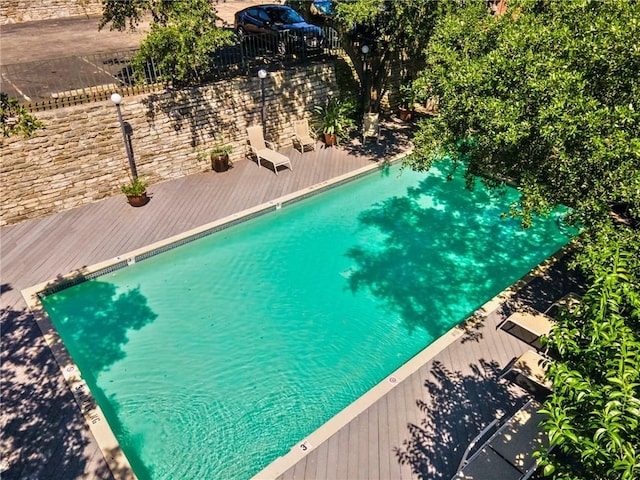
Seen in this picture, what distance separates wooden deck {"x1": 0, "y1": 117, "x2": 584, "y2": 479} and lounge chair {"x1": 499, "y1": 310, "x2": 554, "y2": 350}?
27 centimetres

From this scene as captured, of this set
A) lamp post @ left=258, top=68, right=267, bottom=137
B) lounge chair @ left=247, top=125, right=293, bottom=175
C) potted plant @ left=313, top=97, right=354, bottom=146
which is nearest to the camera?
lamp post @ left=258, top=68, right=267, bottom=137

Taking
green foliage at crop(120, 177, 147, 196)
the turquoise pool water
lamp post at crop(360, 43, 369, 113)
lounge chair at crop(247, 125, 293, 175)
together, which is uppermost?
lamp post at crop(360, 43, 369, 113)

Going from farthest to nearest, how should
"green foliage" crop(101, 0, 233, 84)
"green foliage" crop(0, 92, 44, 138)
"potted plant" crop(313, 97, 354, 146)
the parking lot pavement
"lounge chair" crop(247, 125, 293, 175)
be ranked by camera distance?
the parking lot pavement
"potted plant" crop(313, 97, 354, 146)
"lounge chair" crop(247, 125, 293, 175)
"green foliage" crop(101, 0, 233, 84)
"green foliage" crop(0, 92, 44, 138)

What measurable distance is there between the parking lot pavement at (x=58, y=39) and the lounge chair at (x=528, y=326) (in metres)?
18.0

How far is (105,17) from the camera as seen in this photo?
1502 cm

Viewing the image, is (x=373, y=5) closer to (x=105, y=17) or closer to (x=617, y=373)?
(x=105, y=17)

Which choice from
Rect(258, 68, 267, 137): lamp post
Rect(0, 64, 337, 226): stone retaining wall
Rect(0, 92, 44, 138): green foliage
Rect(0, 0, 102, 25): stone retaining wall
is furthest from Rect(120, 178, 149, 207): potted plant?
Rect(0, 0, 102, 25): stone retaining wall

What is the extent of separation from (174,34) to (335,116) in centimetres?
709

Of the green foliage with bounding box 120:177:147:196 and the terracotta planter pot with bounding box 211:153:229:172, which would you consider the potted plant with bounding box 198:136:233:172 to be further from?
the green foliage with bounding box 120:177:147:196

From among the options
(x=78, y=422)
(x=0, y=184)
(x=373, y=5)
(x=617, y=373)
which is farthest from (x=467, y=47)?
(x=0, y=184)

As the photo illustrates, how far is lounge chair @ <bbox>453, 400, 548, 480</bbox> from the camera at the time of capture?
6.98 metres

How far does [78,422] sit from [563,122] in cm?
1002

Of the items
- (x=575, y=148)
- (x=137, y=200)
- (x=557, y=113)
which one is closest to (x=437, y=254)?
(x=575, y=148)

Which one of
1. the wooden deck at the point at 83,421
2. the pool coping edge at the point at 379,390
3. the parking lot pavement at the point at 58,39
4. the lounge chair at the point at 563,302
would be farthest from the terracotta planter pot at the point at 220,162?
the lounge chair at the point at 563,302
